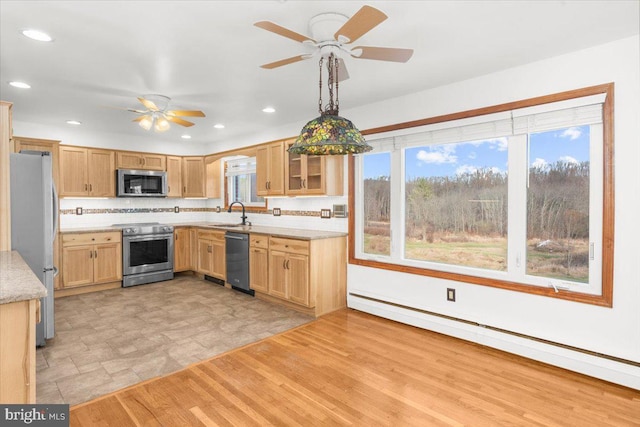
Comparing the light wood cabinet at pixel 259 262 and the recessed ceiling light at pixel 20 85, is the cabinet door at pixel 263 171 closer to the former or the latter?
the light wood cabinet at pixel 259 262

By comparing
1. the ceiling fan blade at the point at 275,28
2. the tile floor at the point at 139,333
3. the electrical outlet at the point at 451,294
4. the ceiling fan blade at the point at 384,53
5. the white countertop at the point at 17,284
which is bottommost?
the tile floor at the point at 139,333

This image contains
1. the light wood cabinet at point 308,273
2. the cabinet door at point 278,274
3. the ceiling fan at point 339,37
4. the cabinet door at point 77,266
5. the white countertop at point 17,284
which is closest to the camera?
the white countertop at point 17,284

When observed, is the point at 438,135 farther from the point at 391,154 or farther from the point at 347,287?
the point at 347,287

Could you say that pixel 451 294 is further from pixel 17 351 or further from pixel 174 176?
pixel 174 176

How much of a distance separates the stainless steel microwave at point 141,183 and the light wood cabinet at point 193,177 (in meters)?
0.42

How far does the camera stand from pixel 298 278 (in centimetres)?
400

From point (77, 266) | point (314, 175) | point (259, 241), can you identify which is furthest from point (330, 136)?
point (77, 266)

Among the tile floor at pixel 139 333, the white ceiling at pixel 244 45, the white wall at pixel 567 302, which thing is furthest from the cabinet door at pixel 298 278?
the white ceiling at pixel 244 45

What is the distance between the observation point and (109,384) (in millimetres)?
2453

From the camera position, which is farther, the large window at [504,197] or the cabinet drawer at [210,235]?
the cabinet drawer at [210,235]

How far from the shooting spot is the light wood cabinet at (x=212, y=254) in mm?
5230

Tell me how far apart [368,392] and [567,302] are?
5.50ft

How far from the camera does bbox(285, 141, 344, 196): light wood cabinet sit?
4.24 metres

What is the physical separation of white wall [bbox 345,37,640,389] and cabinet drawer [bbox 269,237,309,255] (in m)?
1.16
